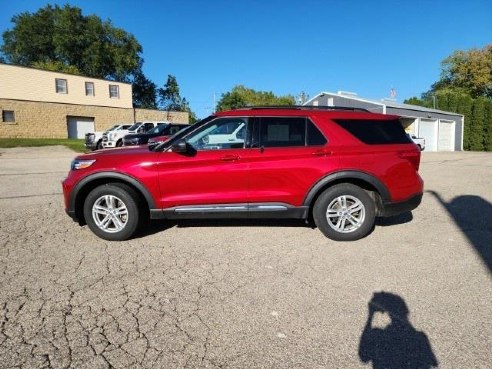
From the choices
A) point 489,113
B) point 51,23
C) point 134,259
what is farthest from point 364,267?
point 51,23

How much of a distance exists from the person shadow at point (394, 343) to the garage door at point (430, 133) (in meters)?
32.4

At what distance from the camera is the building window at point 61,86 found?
3253cm

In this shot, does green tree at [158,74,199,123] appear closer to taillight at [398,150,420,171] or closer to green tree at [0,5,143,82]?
green tree at [0,5,143,82]

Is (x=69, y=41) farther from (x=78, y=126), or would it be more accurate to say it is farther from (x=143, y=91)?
(x=78, y=126)

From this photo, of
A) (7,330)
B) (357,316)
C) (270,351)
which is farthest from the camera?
(357,316)

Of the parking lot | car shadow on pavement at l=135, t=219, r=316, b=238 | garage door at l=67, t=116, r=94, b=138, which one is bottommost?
the parking lot

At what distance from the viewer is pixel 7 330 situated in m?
2.85

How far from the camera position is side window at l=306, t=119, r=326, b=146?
4984mm

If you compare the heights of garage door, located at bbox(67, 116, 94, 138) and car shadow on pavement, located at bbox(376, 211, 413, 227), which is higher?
garage door, located at bbox(67, 116, 94, 138)

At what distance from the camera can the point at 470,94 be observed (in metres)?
54.3

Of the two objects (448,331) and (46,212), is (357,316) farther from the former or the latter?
(46,212)

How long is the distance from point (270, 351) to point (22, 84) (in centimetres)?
3496

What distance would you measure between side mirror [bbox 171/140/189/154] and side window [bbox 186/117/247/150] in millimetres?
169

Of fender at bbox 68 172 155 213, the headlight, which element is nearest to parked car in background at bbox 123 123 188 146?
the headlight
